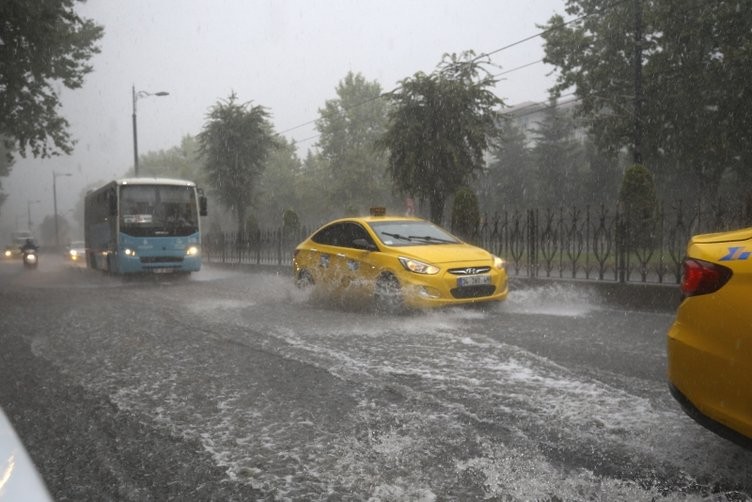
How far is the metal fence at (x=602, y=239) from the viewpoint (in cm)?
954

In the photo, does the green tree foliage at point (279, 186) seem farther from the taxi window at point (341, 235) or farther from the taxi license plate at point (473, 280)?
the taxi license plate at point (473, 280)

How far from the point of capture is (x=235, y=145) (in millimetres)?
32469

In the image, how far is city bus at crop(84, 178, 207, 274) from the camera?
696 inches

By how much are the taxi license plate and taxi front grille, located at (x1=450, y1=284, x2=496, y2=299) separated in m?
0.05

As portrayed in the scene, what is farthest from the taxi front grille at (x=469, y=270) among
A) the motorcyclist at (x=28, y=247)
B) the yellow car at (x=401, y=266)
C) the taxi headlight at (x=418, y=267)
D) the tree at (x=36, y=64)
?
the motorcyclist at (x=28, y=247)

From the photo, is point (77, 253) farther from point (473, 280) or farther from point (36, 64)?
point (473, 280)

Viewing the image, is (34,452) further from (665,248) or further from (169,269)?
(169,269)

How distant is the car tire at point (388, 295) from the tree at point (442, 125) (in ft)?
39.7

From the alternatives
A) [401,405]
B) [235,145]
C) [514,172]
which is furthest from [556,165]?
[401,405]

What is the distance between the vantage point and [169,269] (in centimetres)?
1803

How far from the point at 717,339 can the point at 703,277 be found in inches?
13.1

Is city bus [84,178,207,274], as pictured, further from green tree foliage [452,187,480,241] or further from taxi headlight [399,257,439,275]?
taxi headlight [399,257,439,275]

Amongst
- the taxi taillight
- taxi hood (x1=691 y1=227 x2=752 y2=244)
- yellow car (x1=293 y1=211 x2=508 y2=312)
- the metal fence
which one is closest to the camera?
the taxi taillight

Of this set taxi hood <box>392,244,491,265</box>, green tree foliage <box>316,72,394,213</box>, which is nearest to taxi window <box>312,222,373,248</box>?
taxi hood <box>392,244,491,265</box>
